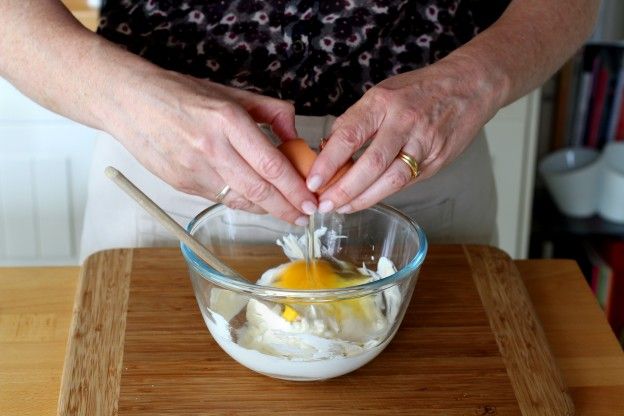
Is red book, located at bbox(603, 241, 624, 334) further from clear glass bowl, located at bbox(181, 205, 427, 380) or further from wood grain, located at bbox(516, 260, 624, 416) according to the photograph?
clear glass bowl, located at bbox(181, 205, 427, 380)

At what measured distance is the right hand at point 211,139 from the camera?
2.85 feet

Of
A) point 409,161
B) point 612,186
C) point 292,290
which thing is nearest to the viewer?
point 292,290

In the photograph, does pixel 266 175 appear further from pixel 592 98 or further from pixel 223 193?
pixel 592 98

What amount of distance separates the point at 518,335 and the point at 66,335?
1.53ft

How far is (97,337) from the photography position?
95 cm

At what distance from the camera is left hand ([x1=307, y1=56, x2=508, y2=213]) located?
0.89 meters

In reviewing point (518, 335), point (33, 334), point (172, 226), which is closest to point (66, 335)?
point (33, 334)

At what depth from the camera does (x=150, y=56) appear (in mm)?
1142

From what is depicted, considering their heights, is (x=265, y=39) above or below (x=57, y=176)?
above

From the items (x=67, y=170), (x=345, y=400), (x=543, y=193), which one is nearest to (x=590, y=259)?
(x=543, y=193)

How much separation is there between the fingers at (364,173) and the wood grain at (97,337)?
0.82ft

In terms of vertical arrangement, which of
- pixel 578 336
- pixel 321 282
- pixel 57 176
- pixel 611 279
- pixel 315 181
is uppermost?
pixel 315 181

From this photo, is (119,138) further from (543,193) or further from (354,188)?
(543,193)

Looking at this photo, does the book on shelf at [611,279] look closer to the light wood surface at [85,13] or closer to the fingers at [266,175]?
the light wood surface at [85,13]
